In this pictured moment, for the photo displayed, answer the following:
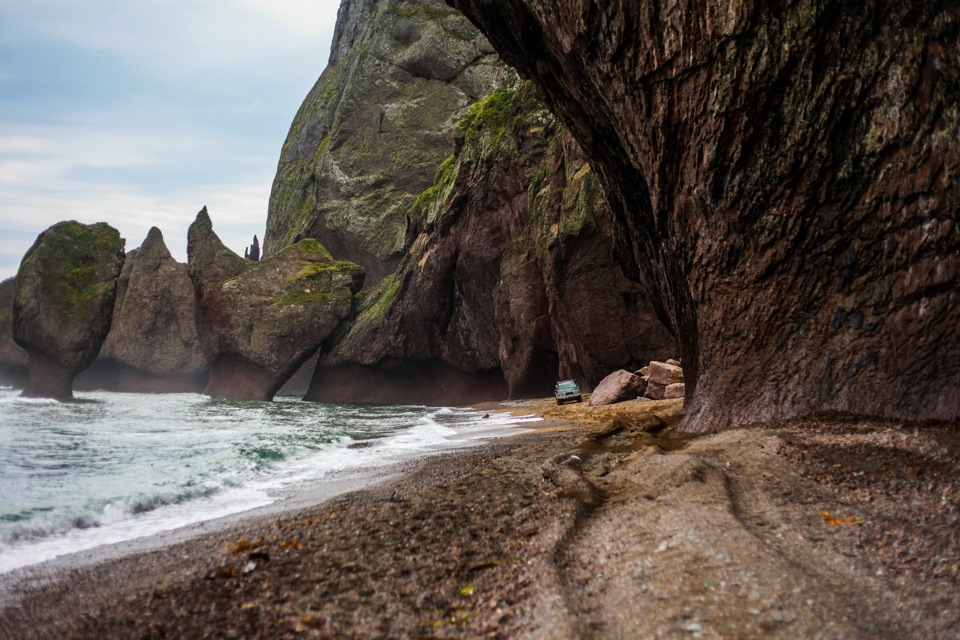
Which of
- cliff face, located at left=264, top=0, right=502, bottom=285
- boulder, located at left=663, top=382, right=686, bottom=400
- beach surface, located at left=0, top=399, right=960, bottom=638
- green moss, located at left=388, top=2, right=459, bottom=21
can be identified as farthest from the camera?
green moss, located at left=388, top=2, right=459, bottom=21

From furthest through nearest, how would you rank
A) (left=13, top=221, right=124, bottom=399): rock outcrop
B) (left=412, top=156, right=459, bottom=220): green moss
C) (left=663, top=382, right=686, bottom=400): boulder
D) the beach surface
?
(left=13, top=221, right=124, bottom=399): rock outcrop
(left=412, top=156, right=459, bottom=220): green moss
(left=663, top=382, right=686, bottom=400): boulder
the beach surface

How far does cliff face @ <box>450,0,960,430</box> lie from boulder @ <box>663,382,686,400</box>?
7073mm

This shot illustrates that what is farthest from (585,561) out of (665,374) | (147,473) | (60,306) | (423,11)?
(423,11)

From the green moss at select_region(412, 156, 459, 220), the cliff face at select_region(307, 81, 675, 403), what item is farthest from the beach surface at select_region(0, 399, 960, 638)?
the green moss at select_region(412, 156, 459, 220)

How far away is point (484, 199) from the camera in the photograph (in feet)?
105

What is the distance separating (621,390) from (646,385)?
904mm

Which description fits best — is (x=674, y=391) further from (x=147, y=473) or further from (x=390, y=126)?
(x=390, y=126)

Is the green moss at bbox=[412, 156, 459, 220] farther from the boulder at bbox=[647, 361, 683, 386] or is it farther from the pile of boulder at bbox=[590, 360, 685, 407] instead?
the boulder at bbox=[647, 361, 683, 386]

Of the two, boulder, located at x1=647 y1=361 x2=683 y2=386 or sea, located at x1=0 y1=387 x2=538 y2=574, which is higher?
boulder, located at x1=647 y1=361 x2=683 y2=386

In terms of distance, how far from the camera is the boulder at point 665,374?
16812 millimetres

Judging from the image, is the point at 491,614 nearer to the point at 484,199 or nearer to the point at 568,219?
the point at 568,219

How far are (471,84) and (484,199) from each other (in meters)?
33.1

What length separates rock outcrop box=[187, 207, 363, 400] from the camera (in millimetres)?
43781

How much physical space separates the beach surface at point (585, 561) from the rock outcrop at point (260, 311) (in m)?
40.6
